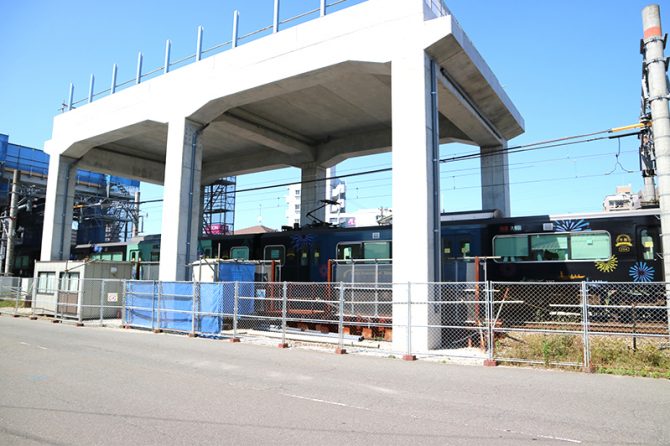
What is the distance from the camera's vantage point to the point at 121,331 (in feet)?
55.6

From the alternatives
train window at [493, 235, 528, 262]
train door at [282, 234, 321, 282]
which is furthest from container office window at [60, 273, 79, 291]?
train window at [493, 235, 528, 262]

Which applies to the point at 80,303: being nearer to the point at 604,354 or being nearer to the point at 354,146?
the point at 354,146

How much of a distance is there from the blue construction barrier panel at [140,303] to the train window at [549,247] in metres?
13.1

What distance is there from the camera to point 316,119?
24.1 m

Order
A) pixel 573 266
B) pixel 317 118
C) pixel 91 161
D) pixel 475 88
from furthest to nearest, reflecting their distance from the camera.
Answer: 1. pixel 91 161
2. pixel 317 118
3. pixel 475 88
4. pixel 573 266

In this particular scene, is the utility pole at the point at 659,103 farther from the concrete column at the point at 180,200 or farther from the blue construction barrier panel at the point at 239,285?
the concrete column at the point at 180,200

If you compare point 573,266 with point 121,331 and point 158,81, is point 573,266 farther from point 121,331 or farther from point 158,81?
point 158,81

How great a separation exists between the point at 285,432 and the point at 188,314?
36.7 feet

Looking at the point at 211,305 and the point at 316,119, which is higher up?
the point at 316,119

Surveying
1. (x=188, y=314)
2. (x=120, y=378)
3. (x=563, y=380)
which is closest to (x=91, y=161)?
(x=188, y=314)

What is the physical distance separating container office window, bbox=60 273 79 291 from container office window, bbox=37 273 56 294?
1.86 ft

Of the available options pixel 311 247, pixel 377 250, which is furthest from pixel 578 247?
pixel 311 247

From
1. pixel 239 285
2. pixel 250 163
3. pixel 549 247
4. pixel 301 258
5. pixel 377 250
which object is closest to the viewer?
pixel 549 247

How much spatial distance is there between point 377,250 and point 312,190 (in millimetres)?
9425
